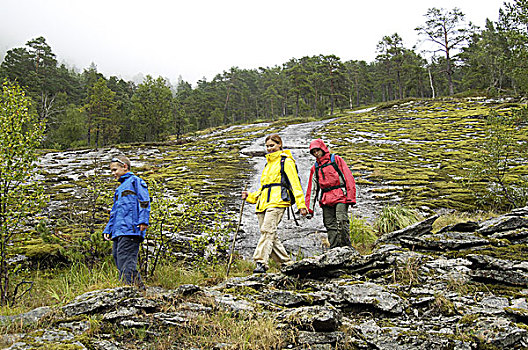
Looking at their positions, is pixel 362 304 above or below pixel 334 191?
below

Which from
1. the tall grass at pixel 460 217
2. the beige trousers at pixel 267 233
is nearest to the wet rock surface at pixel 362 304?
the beige trousers at pixel 267 233

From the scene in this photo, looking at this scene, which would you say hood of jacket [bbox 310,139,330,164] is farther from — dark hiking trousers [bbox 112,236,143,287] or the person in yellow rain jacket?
dark hiking trousers [bbox 112,236,143,287]

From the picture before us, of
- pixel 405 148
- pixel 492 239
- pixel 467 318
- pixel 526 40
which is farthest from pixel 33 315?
pixel 405 148

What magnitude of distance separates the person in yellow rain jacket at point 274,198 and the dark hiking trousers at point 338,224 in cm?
112

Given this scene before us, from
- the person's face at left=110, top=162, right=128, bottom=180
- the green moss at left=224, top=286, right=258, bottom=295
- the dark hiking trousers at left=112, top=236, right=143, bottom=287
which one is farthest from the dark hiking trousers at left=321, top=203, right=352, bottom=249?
the person's face at left=110, top=162, right=128, bottom=180

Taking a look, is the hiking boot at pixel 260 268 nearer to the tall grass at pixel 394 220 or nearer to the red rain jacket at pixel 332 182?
the red rain jacket at pixel 332 182

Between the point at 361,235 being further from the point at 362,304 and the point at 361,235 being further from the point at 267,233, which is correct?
the point at 362,304

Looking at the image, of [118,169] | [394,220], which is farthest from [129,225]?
[394,220]

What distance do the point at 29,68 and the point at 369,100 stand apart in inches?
3104

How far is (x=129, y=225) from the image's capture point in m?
4.72

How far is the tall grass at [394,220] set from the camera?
8.54 metres

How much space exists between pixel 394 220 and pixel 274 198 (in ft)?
16.1

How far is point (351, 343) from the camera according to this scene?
3107 mm

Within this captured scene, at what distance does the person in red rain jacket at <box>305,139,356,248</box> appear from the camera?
6023 millimetres
